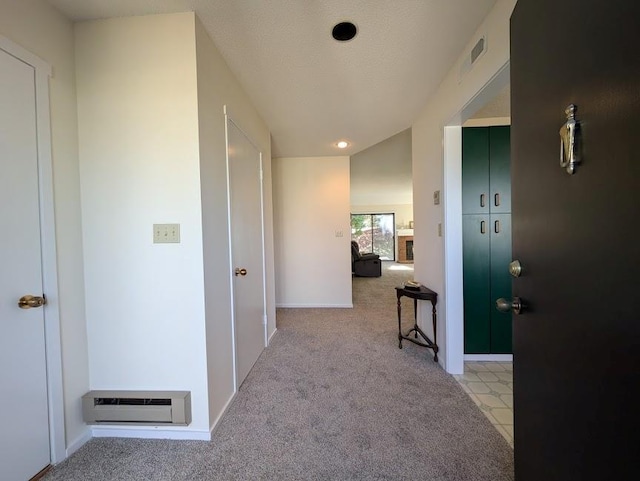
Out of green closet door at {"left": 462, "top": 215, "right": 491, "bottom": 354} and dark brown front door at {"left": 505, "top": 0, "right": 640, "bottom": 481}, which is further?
green closet door at {"left": 462, "top": 215, "right": 491, "bottom": 354}

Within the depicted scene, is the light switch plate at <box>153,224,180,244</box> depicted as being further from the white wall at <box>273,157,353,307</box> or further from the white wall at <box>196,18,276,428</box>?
the white wall at <box>273,157,353,307</box>

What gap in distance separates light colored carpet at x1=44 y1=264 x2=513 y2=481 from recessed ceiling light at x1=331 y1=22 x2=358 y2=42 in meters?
2.39

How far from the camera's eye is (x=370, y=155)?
4.96 meters

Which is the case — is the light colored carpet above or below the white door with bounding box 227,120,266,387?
below

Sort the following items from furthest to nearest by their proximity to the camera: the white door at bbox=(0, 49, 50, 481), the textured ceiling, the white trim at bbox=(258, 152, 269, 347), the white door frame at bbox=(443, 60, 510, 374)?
the white trim at bbox=(258, 152, 269, 347), the textured ceiling, the white door frame at bbox=(443, 60, 510, 374), the white door at bbox=(0, 49, 50, 481)

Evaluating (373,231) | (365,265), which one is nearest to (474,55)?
(365,265)

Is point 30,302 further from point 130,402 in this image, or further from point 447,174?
point 447,174

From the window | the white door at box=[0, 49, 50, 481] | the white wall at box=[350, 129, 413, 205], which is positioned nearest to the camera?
the white door at box=[0, 49, 50, 481]

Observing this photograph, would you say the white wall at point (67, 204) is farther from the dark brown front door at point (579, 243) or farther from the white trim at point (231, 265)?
the dark brown front door at point (579, 243)

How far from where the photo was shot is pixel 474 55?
68.4 inches

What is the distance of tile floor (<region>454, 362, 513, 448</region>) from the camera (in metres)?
1.69

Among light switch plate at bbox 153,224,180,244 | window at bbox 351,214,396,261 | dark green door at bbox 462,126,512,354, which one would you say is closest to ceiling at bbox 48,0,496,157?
dark green door at bbox 462,126,512,354

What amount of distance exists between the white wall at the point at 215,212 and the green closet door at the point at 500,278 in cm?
226

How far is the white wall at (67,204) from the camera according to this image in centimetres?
144
